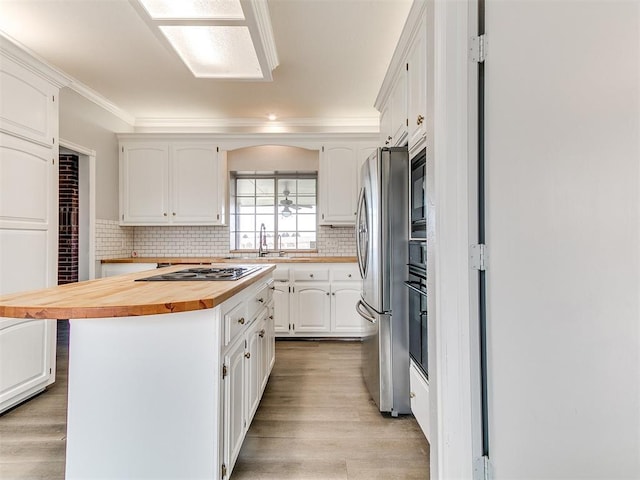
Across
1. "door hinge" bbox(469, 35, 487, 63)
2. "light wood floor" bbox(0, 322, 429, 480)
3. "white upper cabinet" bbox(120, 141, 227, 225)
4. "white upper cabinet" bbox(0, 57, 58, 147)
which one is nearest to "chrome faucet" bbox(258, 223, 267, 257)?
"white upper cabinet" bbox(120, 141, 227, 225)

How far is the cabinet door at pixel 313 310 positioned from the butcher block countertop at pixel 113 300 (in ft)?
6.70

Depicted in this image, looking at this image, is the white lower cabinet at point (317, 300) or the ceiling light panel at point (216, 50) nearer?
the ceiling light panel at point (216, 50)

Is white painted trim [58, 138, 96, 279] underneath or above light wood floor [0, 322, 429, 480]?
above

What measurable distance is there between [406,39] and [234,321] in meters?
1.84

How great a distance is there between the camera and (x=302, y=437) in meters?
1.78

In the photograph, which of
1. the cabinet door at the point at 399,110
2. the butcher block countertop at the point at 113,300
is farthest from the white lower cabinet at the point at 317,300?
the butcher block countertop at the point at 113,300

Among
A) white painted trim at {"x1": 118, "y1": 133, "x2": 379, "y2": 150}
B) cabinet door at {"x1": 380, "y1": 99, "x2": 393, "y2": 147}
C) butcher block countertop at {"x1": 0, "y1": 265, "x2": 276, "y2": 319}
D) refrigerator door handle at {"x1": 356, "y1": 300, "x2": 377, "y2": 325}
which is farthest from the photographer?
white painted trim at {"x1": 118, "y1": 133, "x2": 379, "y2": 150}

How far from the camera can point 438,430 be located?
110cm

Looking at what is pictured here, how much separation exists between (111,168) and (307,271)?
247 centimetres

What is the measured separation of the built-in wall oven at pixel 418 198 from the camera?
171 centimetres

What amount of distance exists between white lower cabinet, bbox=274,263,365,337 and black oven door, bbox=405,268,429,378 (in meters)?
1.52

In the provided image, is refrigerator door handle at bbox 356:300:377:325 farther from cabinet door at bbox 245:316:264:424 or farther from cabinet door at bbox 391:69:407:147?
cabinet door at bbox 391:69:407:147

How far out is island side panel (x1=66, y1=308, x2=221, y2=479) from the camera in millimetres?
1162

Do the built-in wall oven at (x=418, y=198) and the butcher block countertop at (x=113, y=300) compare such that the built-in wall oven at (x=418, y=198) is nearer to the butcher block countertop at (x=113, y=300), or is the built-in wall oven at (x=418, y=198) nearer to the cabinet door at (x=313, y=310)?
the butcher block countertop at (x=113, y=300)
